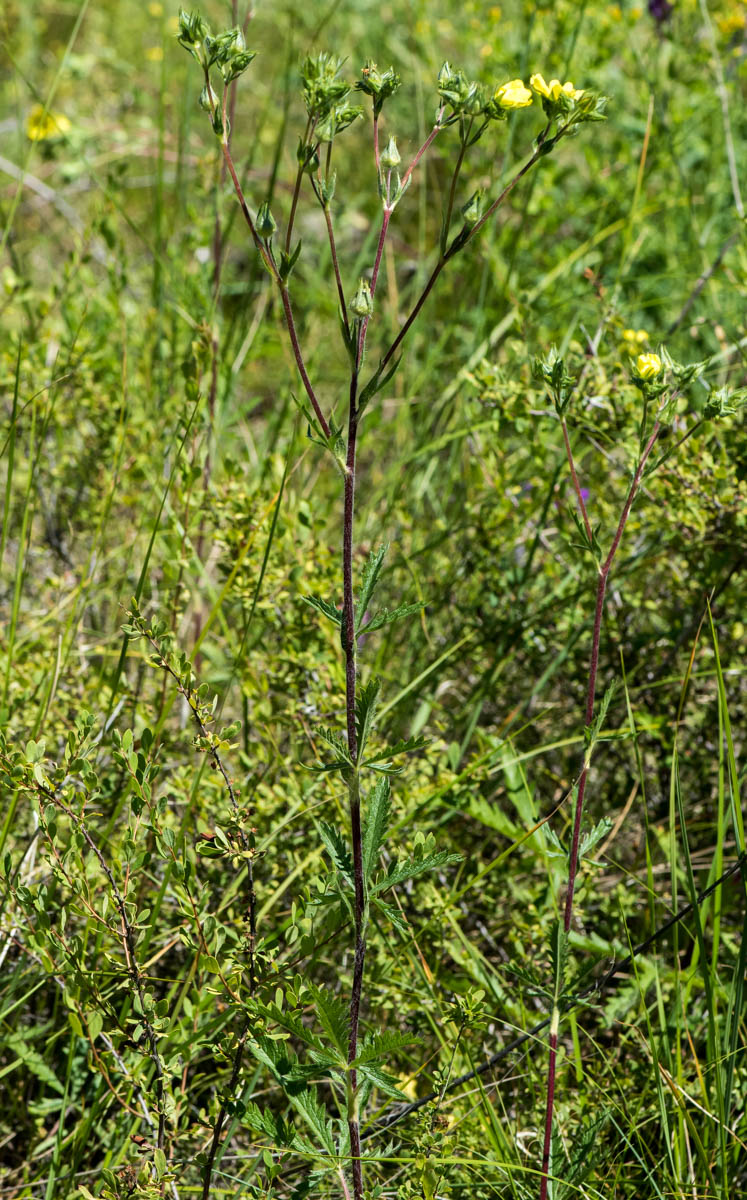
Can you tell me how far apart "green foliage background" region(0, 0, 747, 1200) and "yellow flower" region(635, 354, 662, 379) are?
430mm

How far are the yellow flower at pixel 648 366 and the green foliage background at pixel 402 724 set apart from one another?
430 mm

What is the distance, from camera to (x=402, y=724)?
197cm

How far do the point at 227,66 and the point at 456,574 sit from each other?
1.27 metres

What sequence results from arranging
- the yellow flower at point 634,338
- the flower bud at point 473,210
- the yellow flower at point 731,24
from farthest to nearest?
the yellow flower at point 731,24 → the yellow flower at point 634,338 → the flower bud at point 473,210

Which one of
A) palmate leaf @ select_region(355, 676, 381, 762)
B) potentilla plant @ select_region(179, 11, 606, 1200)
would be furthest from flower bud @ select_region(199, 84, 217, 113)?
palmate leaf @ select_region(355, 676, 381, 762)

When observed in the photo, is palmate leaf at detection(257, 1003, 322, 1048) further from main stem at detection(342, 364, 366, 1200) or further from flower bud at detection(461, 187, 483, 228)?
flower bud at detection(461, 187, 483, 228)

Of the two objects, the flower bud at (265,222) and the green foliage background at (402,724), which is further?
the green foliage background at (402,724)

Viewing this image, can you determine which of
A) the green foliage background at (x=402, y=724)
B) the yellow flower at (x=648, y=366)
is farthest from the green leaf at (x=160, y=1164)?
the yellow flower at (x=648, y=366)

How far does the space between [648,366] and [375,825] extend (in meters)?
0.59

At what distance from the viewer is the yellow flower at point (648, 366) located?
1192mm

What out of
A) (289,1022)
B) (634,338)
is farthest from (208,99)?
(634,338)

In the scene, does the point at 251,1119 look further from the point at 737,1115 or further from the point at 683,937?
the point at 683,937

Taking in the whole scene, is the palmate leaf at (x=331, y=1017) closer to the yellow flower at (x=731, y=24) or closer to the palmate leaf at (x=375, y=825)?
the palmate leaf at (x=375, y=825)

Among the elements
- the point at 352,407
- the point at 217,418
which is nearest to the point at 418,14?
the point at 217,418
